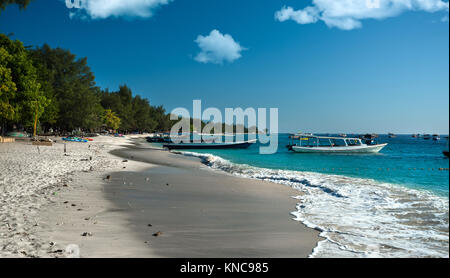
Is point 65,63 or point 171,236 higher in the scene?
point 65,63

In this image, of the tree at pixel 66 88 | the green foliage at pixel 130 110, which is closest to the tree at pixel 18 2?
the tree at pixel 66 88

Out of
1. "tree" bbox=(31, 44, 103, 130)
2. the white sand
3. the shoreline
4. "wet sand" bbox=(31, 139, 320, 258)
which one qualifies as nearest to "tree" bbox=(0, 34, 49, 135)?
"tree" bbox=(31, 44, 103, 130)

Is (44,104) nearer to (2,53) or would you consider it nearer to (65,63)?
(2,53)

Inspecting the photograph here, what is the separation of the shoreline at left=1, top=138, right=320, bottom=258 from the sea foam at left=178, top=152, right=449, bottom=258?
1.87 ft

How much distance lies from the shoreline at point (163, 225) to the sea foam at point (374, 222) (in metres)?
0.57

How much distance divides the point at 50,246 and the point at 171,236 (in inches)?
97.1

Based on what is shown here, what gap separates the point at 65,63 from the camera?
7181cm

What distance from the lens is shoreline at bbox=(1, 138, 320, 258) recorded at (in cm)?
610

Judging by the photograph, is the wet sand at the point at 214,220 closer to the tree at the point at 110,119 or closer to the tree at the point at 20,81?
the tree at the point at 20,81

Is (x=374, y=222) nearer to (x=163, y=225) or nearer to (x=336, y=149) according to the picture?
(x=163, y=225)

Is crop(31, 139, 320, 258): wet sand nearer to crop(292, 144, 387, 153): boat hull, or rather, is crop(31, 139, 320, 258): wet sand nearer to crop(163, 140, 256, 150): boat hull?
crop(292, 144, 387, 153): boat hull

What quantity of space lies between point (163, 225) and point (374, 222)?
20.9 feet

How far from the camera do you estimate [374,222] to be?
9.23 m

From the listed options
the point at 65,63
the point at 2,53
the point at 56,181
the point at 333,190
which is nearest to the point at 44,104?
the point at 2,53
